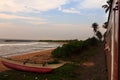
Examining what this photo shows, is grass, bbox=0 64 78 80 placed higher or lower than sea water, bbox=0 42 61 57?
lower

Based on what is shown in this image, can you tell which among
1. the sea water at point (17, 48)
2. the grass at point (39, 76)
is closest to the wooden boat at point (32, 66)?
the grass at point (39, 76)

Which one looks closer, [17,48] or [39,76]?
[39,76]

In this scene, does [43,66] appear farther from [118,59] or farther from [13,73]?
[118,59]

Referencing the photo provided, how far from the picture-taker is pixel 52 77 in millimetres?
12352

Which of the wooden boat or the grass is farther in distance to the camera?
the wooden boat

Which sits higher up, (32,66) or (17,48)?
(17,48)

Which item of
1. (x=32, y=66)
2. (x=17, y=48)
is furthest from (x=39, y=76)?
(x=17, y=48)

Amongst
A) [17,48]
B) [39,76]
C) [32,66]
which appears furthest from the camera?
[17,48]

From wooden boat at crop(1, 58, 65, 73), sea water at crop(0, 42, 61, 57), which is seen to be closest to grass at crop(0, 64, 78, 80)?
wooden boat at crop(1, 58, 65, 73)

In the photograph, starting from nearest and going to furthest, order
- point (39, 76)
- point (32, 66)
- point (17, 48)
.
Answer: point (39, 76)
point (32, 66)
point (17, 48)

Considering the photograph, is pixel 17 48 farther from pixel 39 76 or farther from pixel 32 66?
pixel 39 76

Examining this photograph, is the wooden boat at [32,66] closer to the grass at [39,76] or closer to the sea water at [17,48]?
the grass at [39,76]

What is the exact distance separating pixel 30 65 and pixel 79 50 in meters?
13.6

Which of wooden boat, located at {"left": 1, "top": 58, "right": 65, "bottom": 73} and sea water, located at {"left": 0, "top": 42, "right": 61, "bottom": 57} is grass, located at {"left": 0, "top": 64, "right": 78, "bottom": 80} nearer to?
wooden boat, located at {"left": 1, "top": 58, "right": 65, "bottom": 73}
